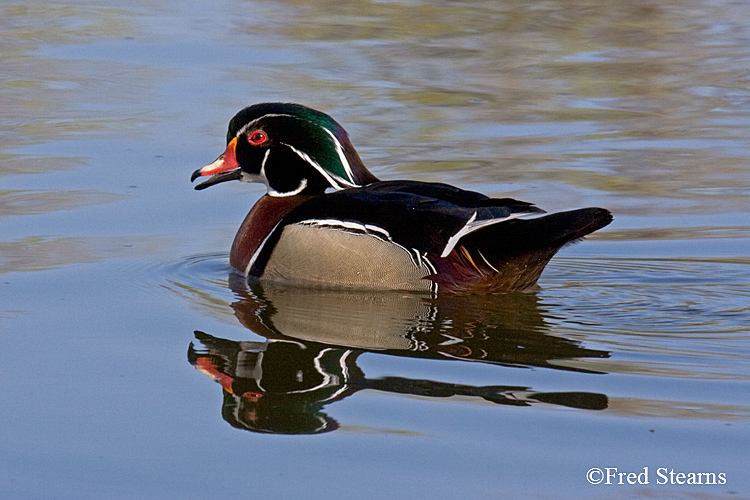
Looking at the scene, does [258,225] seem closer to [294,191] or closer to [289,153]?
[294,191]

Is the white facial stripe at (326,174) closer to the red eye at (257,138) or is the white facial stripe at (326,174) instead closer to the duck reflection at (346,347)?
the red eye at (257,138)

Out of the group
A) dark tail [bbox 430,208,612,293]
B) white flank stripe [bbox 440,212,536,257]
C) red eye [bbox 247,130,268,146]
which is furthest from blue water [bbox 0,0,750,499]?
red eye [bbox 247,130,268,146]

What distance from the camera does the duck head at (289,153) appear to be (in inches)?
290

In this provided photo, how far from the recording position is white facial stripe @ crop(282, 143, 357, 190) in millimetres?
7395

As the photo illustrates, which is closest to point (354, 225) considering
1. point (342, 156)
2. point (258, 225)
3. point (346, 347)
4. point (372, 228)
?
point (372, 228)

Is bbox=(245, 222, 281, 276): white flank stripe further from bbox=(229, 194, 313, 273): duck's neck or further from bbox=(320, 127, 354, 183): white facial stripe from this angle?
bbox=(320, 127, 354, 183): white facial stripe

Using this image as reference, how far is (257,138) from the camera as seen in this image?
24.5 ft

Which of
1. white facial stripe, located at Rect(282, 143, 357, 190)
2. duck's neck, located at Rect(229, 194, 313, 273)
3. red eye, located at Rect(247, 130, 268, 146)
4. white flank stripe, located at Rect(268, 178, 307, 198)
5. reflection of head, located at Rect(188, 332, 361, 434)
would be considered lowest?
reflection of head, located at Rect(188, 332, 361, 434)

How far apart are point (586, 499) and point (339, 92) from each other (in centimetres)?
765

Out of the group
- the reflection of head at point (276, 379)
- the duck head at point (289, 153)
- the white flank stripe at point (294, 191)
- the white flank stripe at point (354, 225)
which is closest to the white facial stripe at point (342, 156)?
the duck head at point (289, 153)

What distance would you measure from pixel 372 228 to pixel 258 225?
0.89 metres

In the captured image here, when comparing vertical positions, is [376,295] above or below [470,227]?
below

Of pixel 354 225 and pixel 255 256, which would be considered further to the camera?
pixel 255 256

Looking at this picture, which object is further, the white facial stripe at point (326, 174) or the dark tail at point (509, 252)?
the white facial stripe at point (326, 174)
